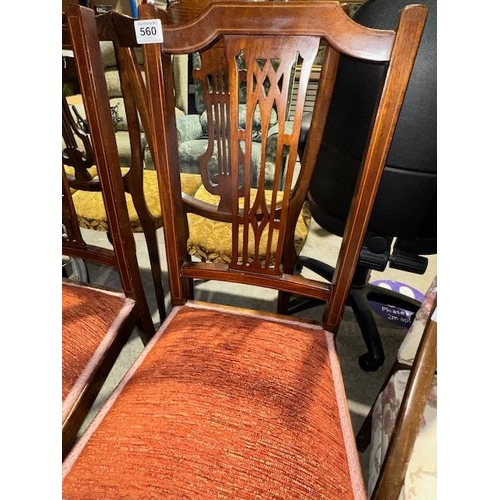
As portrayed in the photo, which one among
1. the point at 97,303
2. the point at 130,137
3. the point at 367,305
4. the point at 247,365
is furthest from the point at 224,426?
the point at 367,305

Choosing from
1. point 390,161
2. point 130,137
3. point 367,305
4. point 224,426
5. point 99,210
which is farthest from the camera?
point 367,305

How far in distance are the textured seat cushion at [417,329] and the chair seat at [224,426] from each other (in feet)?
0.53

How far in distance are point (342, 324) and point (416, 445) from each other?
3.15 feet

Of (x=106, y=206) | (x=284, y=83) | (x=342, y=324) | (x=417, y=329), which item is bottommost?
(x=342, y=324)

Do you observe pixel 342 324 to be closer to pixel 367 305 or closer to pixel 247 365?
pixel 367 305

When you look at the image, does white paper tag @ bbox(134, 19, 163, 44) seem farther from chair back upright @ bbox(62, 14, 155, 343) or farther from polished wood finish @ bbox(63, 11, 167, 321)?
polished wood finish @ bbox(63, 11, 167, 321)

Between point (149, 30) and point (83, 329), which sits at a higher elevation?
point (149, 30)

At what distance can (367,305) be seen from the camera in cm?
145

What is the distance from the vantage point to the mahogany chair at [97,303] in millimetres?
688

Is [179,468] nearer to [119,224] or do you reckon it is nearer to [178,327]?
[178,327]

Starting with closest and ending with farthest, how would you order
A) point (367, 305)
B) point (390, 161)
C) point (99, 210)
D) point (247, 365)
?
point (247, 365), point (390, 161), point (99, 210), point (367, 305)

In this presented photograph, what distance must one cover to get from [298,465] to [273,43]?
70 cm

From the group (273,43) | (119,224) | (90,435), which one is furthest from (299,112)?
(90,435)

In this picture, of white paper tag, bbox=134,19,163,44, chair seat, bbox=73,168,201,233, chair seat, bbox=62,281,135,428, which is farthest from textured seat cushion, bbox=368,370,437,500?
chair seat, bbox=73,168,201,233
